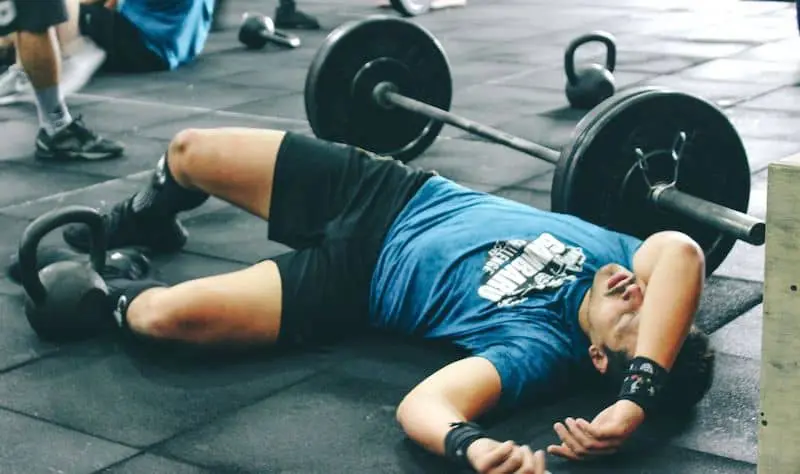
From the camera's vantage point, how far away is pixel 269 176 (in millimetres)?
2990

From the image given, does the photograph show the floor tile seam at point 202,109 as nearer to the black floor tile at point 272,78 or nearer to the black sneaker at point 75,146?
the black floor tile at point 272,78

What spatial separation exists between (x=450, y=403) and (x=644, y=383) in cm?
35

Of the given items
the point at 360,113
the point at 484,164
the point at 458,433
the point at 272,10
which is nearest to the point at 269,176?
the point at 458,433

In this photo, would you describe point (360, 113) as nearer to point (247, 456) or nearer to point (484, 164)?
point (484, 164)

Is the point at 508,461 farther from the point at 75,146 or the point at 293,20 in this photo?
the point at 293,20

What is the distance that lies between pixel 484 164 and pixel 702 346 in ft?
6.97

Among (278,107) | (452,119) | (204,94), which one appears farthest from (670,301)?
(204,94)

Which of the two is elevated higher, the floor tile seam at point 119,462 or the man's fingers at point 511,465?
the man's fingers at point 511,465

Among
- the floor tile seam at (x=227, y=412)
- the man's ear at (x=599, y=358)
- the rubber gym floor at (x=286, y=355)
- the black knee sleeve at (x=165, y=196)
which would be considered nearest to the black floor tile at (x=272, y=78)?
the rubber gym floor at (x=286, y=355)

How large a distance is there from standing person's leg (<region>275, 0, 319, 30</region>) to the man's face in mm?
5452

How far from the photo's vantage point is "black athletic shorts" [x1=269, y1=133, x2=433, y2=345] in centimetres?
282

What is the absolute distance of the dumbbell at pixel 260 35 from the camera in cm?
709

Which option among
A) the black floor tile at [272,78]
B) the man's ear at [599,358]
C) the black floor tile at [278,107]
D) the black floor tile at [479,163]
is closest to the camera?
the man's ear at [599,358]

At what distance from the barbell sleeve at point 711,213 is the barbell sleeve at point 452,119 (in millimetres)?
459
